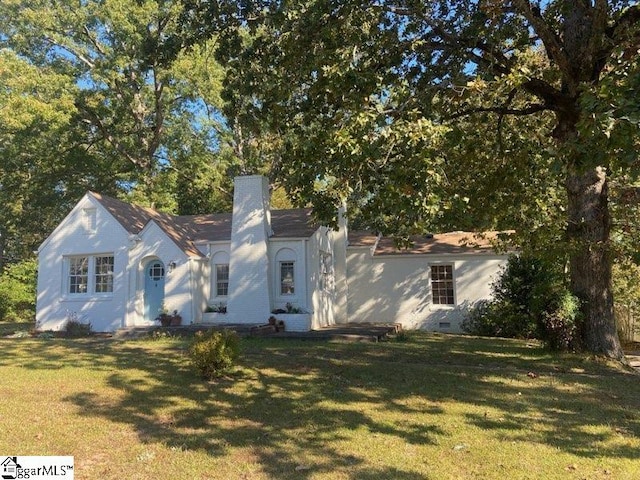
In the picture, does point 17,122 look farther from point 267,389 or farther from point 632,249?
point 632,249

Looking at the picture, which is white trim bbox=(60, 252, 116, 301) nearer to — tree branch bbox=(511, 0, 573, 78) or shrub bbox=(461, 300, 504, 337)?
shrub bbox=(461, 300, 504, 337)

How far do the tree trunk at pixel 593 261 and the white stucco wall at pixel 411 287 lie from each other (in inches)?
338

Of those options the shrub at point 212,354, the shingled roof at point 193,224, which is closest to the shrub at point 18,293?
the shingled roof at point 193,224

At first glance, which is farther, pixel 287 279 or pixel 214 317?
pixel 214 317

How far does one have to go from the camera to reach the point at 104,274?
63.5 ft

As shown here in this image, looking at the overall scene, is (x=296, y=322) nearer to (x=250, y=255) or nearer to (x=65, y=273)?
(x=250, y=255)

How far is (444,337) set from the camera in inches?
667

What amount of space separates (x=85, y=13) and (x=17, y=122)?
701cm

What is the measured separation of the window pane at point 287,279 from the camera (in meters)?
18.1

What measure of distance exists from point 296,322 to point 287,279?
1707 mm

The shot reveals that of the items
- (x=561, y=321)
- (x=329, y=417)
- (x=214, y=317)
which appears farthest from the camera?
(x=214, y=317)

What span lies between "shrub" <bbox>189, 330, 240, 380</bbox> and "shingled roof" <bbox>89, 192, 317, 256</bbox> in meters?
9.19

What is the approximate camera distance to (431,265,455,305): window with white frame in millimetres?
20547

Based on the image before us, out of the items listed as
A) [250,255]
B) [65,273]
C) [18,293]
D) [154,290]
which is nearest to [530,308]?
[250,255]
